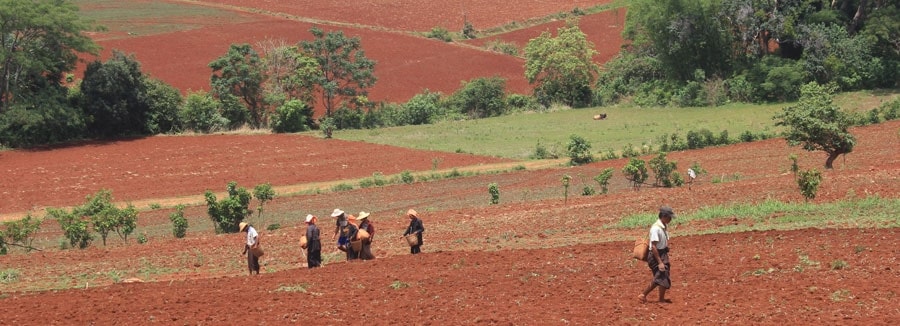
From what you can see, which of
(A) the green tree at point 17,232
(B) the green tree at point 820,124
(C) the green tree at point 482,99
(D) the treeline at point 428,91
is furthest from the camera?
(C) the green tree at point 482,99

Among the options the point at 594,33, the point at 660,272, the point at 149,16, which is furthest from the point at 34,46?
the point at 660,272

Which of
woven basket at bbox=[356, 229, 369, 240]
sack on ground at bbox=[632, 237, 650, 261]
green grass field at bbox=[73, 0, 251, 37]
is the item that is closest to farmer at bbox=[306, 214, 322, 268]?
woven basket at bbox=[356, 229, 369, 240]

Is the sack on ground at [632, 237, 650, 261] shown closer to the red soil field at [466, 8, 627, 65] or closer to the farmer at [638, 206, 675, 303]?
the farmer at [638, 206, 675, 303]

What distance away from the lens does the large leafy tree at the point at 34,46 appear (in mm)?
65438

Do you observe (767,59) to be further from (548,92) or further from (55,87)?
(55,87)

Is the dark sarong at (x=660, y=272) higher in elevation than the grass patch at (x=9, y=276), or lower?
higher

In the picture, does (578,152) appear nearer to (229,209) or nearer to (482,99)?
(229,209)

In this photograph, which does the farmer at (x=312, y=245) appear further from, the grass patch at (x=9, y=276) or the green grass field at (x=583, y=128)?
the green grass field at (x=583, y=128)

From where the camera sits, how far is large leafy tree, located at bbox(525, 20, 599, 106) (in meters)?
79.9

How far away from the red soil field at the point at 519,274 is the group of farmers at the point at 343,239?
0.55 meters

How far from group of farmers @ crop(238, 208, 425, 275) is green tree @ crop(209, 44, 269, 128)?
49.8m

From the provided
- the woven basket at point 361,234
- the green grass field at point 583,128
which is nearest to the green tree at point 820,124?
the woven basket at point 361,234

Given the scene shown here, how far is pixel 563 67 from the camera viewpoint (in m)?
79.9

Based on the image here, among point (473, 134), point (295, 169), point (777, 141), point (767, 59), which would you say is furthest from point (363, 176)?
point (767, 59)
